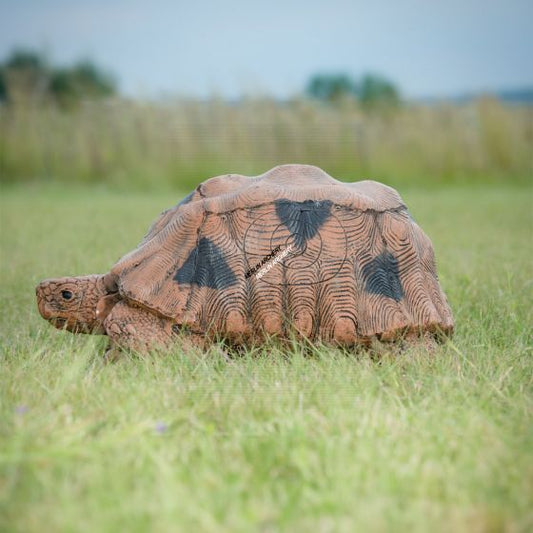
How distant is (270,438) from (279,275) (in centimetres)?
88

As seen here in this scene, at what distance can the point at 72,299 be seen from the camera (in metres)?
3.06

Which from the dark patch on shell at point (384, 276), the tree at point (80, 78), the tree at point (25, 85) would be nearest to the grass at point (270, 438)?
the dark patch on shell at point (384, 276)

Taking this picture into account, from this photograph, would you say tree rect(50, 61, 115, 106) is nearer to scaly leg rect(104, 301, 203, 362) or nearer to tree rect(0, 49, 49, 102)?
tree rect(0, 49, 49, 102)

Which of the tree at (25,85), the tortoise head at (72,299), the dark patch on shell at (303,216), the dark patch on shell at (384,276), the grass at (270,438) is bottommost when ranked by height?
the grass at (270,438)

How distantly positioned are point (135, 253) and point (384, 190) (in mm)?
1034

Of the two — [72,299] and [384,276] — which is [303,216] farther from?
[72,299]

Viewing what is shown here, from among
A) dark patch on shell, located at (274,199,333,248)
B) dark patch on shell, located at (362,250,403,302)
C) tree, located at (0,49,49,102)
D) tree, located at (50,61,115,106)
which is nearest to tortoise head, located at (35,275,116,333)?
dark patch on shell, located at (274,199,333,248)

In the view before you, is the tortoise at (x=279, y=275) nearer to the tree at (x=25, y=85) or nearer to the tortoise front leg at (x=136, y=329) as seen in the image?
the tortoise front leg at (x=136, y=329)

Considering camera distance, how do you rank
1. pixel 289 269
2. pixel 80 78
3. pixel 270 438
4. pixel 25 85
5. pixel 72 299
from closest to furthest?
1. pixel 270 438
2. pixel 289 269
3. pixel 72 299
4. pixel 25 85
5. pixel 80 78

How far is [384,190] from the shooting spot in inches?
125

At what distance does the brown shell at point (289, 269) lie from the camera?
→ 2.82 meters

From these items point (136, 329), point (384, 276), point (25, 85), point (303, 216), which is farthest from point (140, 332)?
point (25, 85)

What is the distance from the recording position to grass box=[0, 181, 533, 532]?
1701 millimetres

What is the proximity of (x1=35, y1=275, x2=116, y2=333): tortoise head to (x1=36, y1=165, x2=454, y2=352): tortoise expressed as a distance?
0.36 feet
